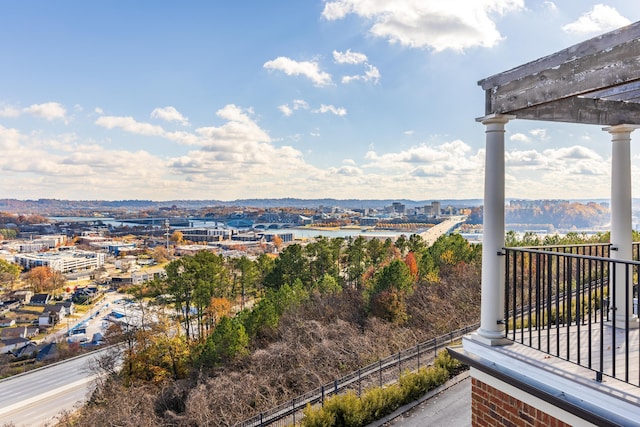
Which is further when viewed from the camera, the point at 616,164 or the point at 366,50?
the point at 366,50

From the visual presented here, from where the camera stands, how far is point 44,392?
29688mm

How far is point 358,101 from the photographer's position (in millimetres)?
66625

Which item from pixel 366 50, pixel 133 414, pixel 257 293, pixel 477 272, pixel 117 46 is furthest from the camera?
pixel 117 46

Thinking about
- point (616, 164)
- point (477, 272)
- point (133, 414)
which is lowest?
point (133, 414)

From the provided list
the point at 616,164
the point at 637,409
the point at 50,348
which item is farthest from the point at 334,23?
the point at 50,348

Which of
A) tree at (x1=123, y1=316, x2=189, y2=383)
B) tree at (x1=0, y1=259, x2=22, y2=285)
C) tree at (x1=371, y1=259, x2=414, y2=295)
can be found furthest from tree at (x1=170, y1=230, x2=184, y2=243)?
tree at (x1=371, y1=259, x2=414, y2=295)

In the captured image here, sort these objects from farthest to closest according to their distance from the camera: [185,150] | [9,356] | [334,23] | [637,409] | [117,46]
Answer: [185,150] → [117,46] → [9,356] → [334,23] → [637,409]

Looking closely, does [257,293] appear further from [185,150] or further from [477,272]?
[185,150]

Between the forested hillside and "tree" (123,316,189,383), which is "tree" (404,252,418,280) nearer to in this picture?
the forested hillside

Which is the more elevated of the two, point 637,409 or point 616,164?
point 616,164

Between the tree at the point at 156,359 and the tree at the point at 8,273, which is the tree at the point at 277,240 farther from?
the tree at the point at 156,359

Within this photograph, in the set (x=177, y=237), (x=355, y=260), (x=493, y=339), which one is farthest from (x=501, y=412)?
(x=177, y=237)

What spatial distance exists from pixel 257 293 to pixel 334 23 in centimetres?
2439

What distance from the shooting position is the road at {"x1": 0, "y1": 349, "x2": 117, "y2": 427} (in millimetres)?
25391
